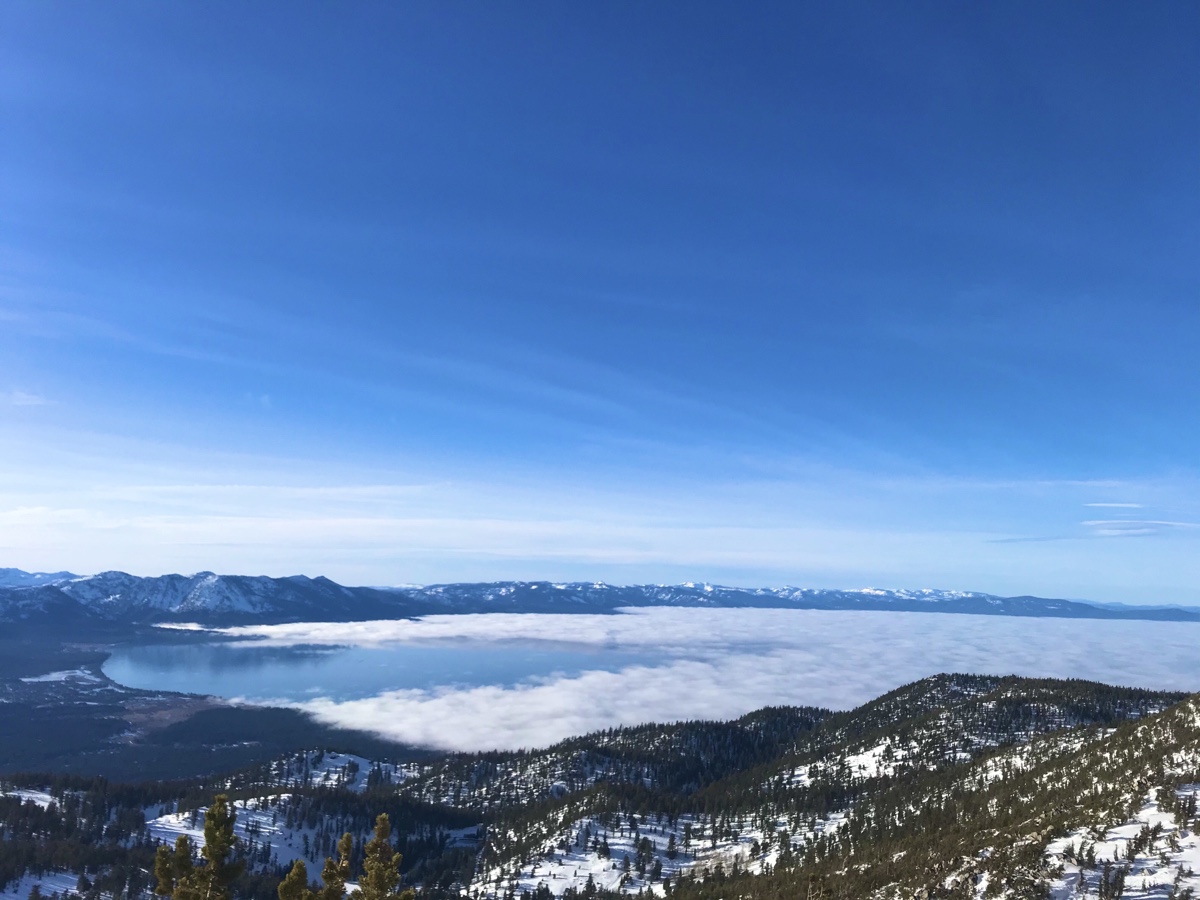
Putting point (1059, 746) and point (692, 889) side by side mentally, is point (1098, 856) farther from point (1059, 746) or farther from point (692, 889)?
point (1059, 746)

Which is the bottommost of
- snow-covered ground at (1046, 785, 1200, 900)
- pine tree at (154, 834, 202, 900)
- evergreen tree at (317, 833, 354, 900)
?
snow-covered ground at (1046, 785, 1200, 900)

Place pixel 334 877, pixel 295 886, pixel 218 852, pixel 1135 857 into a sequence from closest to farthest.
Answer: pixel 218 852
pixel 295 886
pixel 334 877
pixel 1135 857

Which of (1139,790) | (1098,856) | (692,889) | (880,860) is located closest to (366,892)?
(1098,856)

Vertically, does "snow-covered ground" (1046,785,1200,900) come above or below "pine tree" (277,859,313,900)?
below

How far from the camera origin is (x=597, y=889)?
19900cm

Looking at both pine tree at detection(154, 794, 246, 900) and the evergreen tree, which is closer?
pine tree at detection(154, 794, 246, 900)

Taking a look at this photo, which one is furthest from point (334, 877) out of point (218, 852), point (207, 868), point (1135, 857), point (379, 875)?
point (1135, 857)

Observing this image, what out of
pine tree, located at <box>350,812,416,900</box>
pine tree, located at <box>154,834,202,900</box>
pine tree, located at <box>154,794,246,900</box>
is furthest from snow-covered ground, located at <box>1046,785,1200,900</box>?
pine tree, located at <box>154,834,202,900</box>

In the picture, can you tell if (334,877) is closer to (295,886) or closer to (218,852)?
(295,886)

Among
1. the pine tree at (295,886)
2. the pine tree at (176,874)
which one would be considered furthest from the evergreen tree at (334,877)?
the pine tree at (176,874)

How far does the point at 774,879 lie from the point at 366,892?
130784 mm

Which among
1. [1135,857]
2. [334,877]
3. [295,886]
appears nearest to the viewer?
[295,886]

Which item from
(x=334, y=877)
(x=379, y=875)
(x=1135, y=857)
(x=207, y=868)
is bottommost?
(x=1135, y=857)

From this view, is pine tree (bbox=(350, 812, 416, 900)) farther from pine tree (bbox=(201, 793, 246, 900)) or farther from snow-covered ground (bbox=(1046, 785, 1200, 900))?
snow-covered ground (bbox=(1046, 785, 1200, 900))
